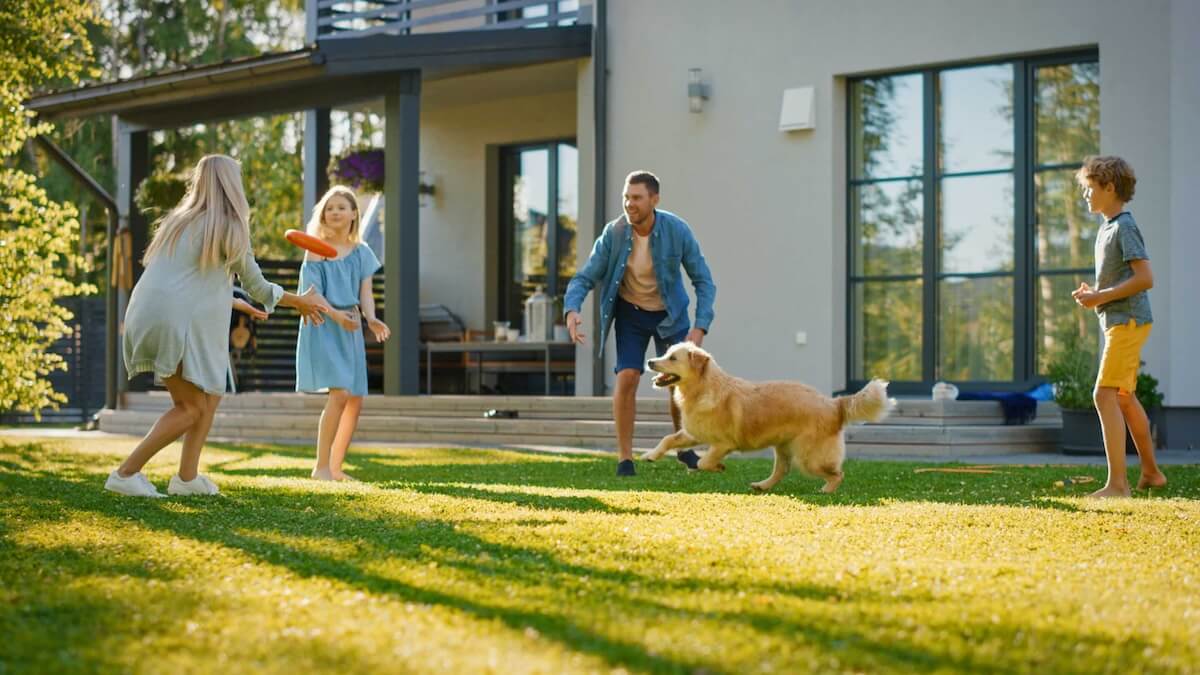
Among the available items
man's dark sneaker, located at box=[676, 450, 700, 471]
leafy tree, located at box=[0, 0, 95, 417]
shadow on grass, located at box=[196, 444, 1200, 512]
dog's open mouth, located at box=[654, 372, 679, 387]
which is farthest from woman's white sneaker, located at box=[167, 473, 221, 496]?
leafy tree, located at box=[0, 0, 95, 417]

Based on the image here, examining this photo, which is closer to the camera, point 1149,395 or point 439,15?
point 1149,395

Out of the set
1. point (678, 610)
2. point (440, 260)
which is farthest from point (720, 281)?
point (678, 610)

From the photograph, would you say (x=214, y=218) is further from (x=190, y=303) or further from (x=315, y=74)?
(x=315, y=74)

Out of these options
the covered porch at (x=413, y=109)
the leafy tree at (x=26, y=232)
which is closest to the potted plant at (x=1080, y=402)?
the covered porch at (x=413, y=109)

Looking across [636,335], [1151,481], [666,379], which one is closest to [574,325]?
[636,335]

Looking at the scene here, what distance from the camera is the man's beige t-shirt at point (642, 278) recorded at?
25.1 ft

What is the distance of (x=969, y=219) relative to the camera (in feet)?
37.5

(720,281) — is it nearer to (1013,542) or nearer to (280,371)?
(280,371)

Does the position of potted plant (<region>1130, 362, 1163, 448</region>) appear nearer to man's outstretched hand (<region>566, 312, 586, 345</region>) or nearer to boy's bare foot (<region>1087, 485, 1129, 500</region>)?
boy's bare foot (<region>1087, 485, 1129, 500</region>)

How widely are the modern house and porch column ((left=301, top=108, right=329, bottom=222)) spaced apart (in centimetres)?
176

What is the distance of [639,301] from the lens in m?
7.68

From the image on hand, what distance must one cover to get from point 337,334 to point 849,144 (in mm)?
6325

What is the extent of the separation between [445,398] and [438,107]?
4.82 meters

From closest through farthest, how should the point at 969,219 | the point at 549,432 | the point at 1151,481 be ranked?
the point at 1151,481 → the point at 549,432 → the point at 969,219
